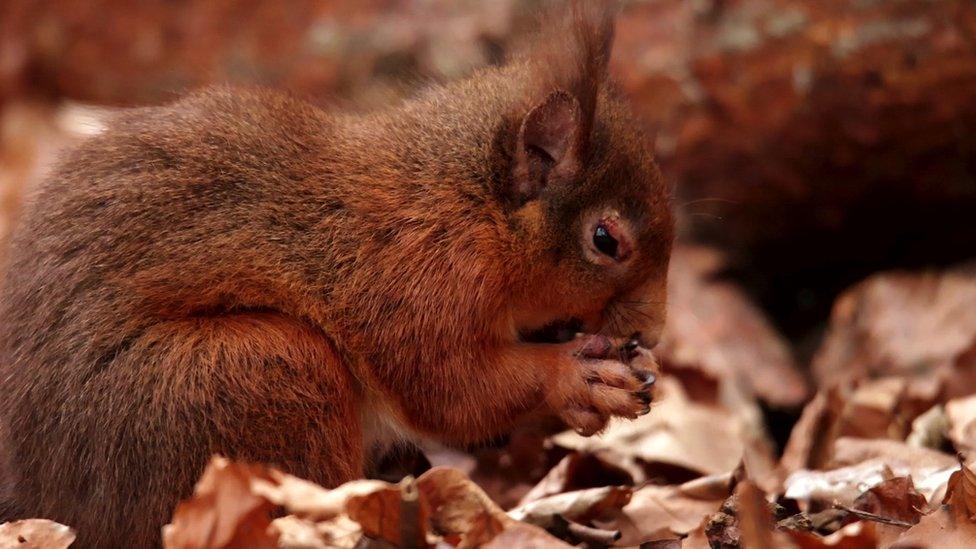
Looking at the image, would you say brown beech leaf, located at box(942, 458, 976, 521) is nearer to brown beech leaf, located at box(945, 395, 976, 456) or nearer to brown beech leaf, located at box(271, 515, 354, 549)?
brown beech leaf, located at box(945, 395, 976, 456)

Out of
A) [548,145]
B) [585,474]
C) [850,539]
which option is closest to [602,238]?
[548,145]

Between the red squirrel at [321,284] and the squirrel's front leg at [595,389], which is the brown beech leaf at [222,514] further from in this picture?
the squirrel's front leg at [595,389]

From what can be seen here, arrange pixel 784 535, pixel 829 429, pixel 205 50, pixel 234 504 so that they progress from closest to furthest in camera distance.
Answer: pixel 234 504 < pixel 784 535 < pixel 829 429 < pixel 205 50

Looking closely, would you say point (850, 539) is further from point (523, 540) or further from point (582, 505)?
point (582, 505)

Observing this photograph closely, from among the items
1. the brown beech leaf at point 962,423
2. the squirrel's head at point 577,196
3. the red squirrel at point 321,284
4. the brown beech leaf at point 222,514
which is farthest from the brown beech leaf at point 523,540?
the brown beech leaf at point 962,423

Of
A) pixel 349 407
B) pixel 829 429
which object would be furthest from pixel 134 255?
pixel 829 429

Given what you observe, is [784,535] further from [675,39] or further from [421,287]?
[675,39]

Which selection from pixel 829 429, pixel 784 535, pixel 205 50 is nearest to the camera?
pixel 784 535

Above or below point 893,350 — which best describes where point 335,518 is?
below
